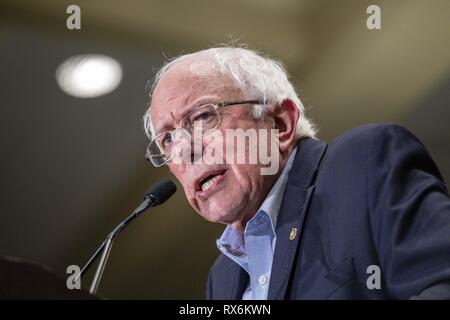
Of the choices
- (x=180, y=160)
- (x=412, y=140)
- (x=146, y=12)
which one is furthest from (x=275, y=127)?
(x=146, y=12)

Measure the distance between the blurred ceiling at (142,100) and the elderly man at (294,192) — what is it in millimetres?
335

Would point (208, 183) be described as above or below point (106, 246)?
above

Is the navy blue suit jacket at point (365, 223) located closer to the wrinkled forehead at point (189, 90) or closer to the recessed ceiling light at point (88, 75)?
the wrinkled forehead at point (189, 90)

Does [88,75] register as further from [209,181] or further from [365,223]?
[365,223]

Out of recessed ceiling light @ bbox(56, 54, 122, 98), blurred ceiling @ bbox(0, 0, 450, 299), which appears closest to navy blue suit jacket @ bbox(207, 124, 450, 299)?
blurred ceiling @ bbox(0, 0, 450, 299)

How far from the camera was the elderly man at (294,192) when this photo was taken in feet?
3.91

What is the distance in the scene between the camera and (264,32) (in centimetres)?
215

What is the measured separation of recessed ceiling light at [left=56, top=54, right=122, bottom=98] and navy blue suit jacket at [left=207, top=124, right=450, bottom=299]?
1.02 metres

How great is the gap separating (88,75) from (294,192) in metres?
1.09

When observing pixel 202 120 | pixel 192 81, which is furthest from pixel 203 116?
pixel 192 81

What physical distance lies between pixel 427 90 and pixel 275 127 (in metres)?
0.65

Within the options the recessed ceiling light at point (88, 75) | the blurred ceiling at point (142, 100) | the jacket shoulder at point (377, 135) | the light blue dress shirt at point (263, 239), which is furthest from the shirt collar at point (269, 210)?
the recessed ceiling light at point (88, 75)

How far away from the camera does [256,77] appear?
1725 millimetres
